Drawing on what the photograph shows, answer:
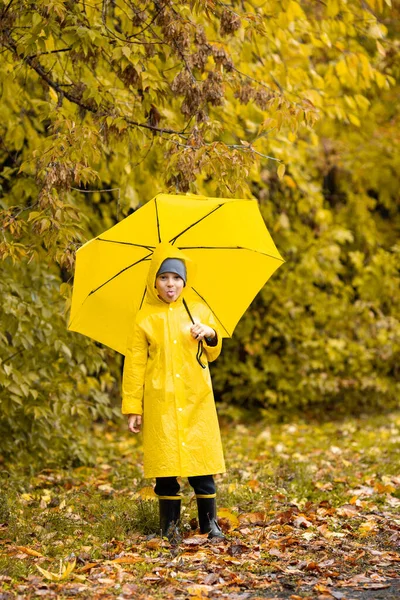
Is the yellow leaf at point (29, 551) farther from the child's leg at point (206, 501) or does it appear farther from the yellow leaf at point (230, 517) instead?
the yellow leaf at point (230, 517)

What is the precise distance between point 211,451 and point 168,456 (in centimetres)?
24

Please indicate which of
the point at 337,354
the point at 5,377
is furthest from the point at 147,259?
the point at 337,354

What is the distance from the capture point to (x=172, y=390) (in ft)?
13.4

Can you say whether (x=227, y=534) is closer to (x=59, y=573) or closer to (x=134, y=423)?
(x=134, y=423)

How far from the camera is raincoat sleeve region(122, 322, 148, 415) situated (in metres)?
4.07

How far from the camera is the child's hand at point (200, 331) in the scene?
4066mm

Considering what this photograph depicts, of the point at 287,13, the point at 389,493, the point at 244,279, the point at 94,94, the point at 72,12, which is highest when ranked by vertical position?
the point at 287,13

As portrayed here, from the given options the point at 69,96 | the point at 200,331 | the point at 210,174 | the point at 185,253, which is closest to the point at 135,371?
the point at 200,331

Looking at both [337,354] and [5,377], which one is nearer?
[5,377]

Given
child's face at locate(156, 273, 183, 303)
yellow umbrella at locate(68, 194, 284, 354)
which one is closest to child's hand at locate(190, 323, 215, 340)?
child's face at locate(156, 273, 183, 303)

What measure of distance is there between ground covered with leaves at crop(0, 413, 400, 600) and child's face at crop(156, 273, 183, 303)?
127 cm

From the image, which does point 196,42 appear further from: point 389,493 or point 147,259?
point 389,493

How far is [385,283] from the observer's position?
9.75 m

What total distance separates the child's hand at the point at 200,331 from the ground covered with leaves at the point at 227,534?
105 cm
